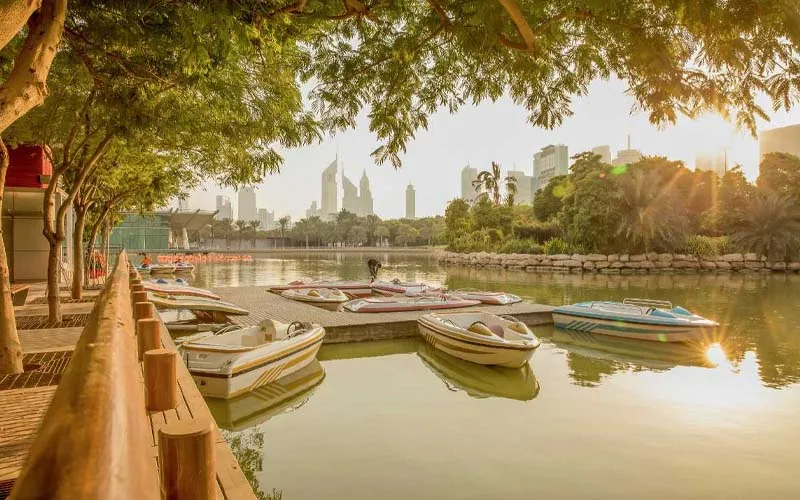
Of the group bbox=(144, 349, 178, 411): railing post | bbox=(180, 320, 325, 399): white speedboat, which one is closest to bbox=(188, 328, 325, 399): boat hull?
bbox=(180, 320, 325, 399): white speedboat

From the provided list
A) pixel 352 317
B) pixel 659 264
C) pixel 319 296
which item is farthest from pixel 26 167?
pixel 659 264

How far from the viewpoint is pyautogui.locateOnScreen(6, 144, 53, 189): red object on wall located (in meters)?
16.2

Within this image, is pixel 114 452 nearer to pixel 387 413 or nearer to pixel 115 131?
pixel 387 413

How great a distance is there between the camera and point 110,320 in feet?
7.31

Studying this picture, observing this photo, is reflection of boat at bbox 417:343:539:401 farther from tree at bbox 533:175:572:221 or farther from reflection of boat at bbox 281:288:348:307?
tree at bbox 533:175:572:221

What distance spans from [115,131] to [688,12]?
862cm

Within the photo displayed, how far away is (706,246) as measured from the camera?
47781mm

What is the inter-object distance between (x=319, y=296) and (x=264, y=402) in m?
10.3

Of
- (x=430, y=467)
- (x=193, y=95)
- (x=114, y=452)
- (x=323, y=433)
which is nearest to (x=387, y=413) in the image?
(x=323, y=433)

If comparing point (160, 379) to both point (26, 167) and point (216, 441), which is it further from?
point (26, 167)

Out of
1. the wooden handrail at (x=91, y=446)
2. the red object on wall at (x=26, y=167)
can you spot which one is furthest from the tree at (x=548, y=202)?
the wooden handrail at (x=91, y=446)

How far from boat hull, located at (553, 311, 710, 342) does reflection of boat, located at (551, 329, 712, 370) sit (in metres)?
0.15

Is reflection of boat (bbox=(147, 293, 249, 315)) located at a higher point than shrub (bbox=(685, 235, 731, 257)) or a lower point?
lower

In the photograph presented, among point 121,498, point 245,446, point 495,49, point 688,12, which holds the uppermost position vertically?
point 495,49
